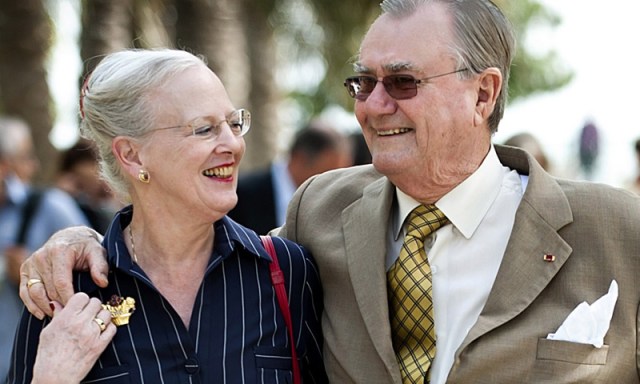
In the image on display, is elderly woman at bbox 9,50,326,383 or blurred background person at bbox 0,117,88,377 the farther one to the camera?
blurred background person at bbox 0,117,88,377

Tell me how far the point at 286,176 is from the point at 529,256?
474cm

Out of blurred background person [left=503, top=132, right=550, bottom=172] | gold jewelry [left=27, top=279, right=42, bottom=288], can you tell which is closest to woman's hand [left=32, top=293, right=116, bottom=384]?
gold jewelry [left=27, top=279, right=42, bottom=288]

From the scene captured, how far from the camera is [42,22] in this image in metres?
12.6

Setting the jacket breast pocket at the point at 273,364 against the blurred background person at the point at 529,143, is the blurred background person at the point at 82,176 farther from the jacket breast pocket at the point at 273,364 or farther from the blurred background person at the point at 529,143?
the jacket breast pocket at the point at 273,364

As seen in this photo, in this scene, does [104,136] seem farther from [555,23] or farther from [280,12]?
[555,23]

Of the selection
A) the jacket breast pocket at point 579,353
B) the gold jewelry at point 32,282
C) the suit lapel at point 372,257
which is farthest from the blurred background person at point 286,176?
the jacket breast pocket at point 579,353

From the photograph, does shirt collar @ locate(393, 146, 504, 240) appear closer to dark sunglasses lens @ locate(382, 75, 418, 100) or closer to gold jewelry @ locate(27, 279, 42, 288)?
dark sunglasses lens @ locate(382, 75, 418, 100)

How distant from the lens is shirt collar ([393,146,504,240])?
12.3 feet

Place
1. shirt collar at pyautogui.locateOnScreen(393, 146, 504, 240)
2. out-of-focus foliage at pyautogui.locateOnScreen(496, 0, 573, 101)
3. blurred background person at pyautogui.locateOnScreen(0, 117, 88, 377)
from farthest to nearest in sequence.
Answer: out-of-focus foliage at pyautogui.locateOnScreen(496, 0, 573, 101)
blurred background person at pyautogui.locateOnScreen(0, 117, 88, 377)
shirt collar at pyautogui.locateOnScreen(393, 146, 504, 240)

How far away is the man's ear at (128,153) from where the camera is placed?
3.79m

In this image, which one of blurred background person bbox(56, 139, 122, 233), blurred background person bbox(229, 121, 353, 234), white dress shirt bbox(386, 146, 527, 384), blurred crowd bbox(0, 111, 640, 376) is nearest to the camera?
white dress shirt bbox(386, 146, 527, 384)

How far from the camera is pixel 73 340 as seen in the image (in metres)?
3.54

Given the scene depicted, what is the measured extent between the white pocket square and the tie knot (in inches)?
23.2

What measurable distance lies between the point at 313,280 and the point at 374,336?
1.32 ft
